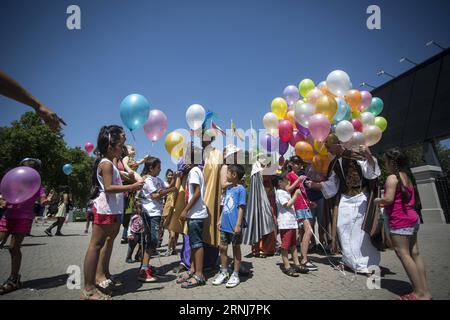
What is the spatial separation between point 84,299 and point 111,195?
119 cm

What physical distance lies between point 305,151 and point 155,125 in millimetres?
3087

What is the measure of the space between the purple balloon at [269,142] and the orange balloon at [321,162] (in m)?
1.05

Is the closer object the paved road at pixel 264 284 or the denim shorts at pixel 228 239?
the paved road at pixel 264 284

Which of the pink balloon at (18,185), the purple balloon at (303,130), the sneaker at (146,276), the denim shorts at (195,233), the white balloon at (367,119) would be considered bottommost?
the sneaker at (146,276)

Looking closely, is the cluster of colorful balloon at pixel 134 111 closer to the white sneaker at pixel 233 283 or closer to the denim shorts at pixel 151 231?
the denim shorts at pixel 151 231

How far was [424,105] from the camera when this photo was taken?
53.0 ft

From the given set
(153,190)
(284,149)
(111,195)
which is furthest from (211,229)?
(284,149)

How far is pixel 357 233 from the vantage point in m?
3.88

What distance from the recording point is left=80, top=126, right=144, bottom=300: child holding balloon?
2.72 metres

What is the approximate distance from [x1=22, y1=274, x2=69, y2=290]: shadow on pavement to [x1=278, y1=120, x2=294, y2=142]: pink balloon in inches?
192

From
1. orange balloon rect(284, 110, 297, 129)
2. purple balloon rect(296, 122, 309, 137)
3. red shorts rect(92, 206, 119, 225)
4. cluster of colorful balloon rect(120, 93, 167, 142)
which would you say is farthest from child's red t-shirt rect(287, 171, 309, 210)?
red shorts rect(92, 206, 119, 225)

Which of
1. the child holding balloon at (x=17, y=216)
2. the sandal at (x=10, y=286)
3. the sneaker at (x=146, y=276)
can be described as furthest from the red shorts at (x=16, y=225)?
the sneaker at (x=146, y=276)

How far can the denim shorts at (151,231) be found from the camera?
381cm
